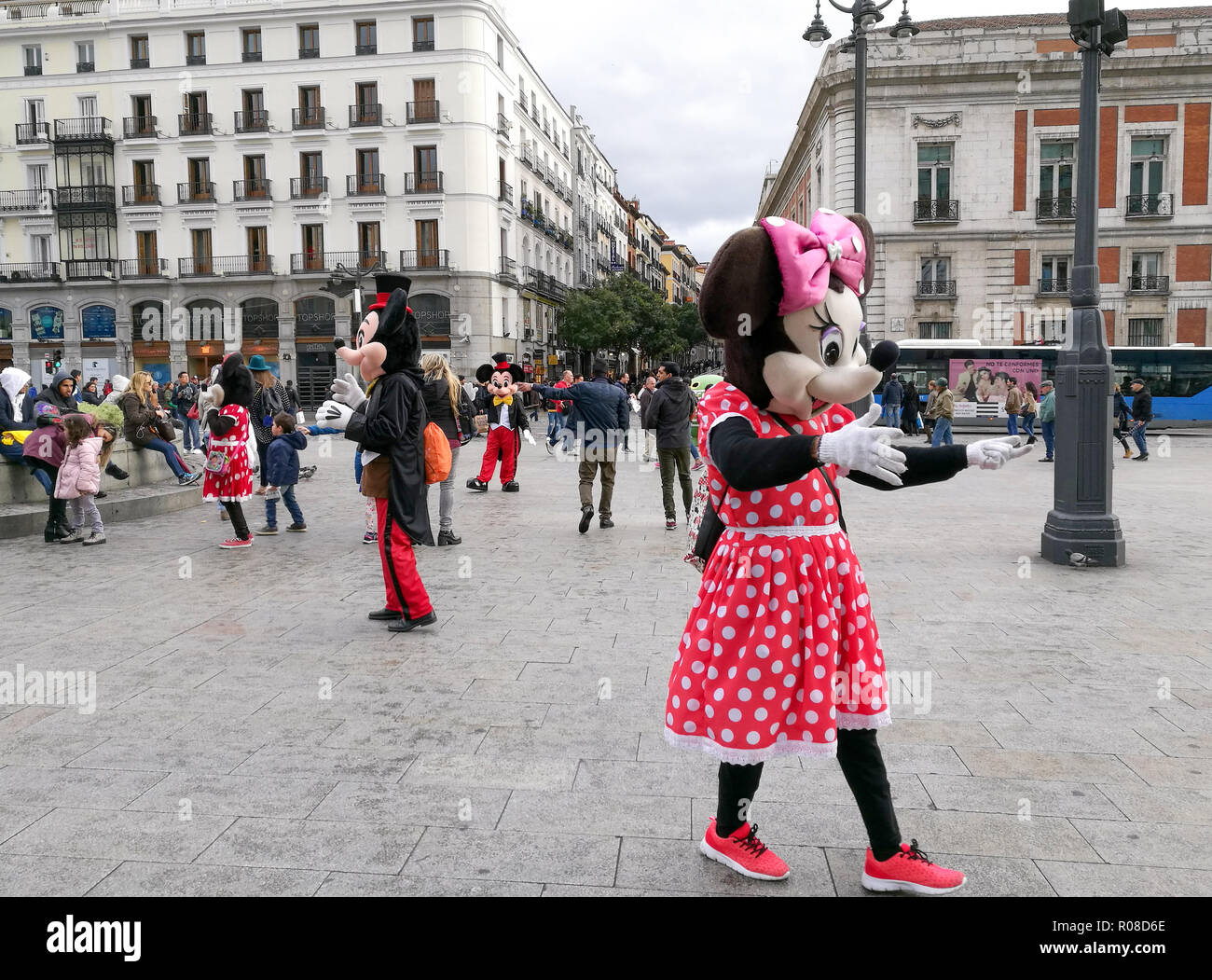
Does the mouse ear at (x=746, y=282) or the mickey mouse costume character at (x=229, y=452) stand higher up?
the mouse ear at (x=746, y=282)

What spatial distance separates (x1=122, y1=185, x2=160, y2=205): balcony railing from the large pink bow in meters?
43.9

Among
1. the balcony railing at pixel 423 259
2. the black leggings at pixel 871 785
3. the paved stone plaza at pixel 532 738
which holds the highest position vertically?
the balcony railing at pixel 423 259

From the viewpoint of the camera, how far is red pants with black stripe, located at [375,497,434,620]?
562cm

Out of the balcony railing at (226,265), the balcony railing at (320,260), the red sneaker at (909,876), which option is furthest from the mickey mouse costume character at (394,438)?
the balcony railing at (226,265)

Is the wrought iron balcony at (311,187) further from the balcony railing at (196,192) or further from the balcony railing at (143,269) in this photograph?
the balcony railing at (143,269)

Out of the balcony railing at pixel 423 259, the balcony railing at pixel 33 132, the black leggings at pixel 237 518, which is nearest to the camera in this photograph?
the black leggings at pixel 237 518

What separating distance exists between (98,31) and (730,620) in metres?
47.6

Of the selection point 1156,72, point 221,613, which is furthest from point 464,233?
point 221,613

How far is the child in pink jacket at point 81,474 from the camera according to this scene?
344 inches

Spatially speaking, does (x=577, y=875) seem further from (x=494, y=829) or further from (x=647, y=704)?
(x=647, y=704)

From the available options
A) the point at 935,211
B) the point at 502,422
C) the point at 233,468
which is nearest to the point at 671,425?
the point at 502,422

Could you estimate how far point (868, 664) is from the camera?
107 inches

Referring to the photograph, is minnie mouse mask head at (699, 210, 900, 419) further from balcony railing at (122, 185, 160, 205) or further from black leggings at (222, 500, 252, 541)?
balcony railing at (122, 185, 160, 205)

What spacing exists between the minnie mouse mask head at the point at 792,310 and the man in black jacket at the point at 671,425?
6.56 m
